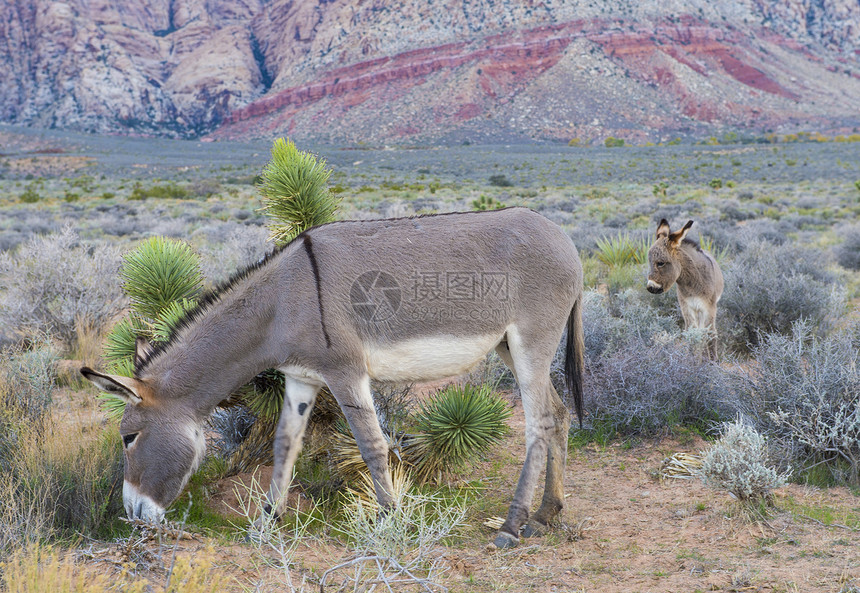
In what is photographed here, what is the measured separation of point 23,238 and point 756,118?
94.4 meters

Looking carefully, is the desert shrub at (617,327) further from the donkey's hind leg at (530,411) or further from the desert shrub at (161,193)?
the desert shrub at (161,193)

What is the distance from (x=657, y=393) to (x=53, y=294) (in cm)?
815

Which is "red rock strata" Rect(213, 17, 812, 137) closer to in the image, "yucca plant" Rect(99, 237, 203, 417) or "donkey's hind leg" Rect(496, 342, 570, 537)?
"yucca plant" Rect(99, 237, 203, 417)

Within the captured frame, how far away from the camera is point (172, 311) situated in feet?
15.2

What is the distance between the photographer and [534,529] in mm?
4316

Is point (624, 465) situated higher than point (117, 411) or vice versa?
point (117, 411)

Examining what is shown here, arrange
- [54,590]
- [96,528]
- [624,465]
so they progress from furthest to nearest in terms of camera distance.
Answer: [624,465] → [96,528] → [54,590]

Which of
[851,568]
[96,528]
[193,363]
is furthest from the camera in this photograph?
[96,528]

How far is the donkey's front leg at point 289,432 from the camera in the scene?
13.5ft

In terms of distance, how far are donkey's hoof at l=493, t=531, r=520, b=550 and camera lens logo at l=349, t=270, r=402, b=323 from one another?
168 cm

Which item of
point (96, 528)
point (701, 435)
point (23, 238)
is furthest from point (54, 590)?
point (23, 238)

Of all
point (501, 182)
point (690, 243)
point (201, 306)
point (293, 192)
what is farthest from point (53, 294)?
point (501, 182)

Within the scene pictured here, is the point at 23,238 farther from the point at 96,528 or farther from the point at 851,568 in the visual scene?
the point at 851,568

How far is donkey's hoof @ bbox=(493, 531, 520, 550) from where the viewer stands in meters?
4.11
